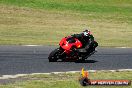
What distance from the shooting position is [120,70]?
19.8 meters

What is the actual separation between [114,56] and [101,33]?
13.0 meters

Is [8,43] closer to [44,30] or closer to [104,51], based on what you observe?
[104,51]

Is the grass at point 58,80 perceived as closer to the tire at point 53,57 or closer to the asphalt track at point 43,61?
the asphalt track at point 43,61

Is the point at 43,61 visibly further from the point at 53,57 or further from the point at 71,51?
the point at 71,51

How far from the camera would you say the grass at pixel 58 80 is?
1493 cm

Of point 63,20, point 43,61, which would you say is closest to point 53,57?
point 43,61

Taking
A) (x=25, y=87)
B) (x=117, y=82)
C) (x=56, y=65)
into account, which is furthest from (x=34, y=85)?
(x=56, y=65)

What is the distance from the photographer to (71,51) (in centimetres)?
2139

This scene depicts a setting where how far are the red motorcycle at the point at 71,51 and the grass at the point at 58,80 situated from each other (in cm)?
295

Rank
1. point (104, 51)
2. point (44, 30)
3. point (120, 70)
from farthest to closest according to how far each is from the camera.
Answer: point (44, 30) → point (104, 51) → point (120, 70)

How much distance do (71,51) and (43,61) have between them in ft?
4.76

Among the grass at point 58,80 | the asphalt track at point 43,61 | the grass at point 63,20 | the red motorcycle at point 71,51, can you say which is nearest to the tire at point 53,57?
the red motorcycle at point 71,51

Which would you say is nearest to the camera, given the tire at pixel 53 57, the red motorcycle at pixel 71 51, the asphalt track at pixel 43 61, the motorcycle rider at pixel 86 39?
the asphalt track at pixel 43 61

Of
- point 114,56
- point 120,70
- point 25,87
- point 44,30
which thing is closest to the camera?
point 25,87
